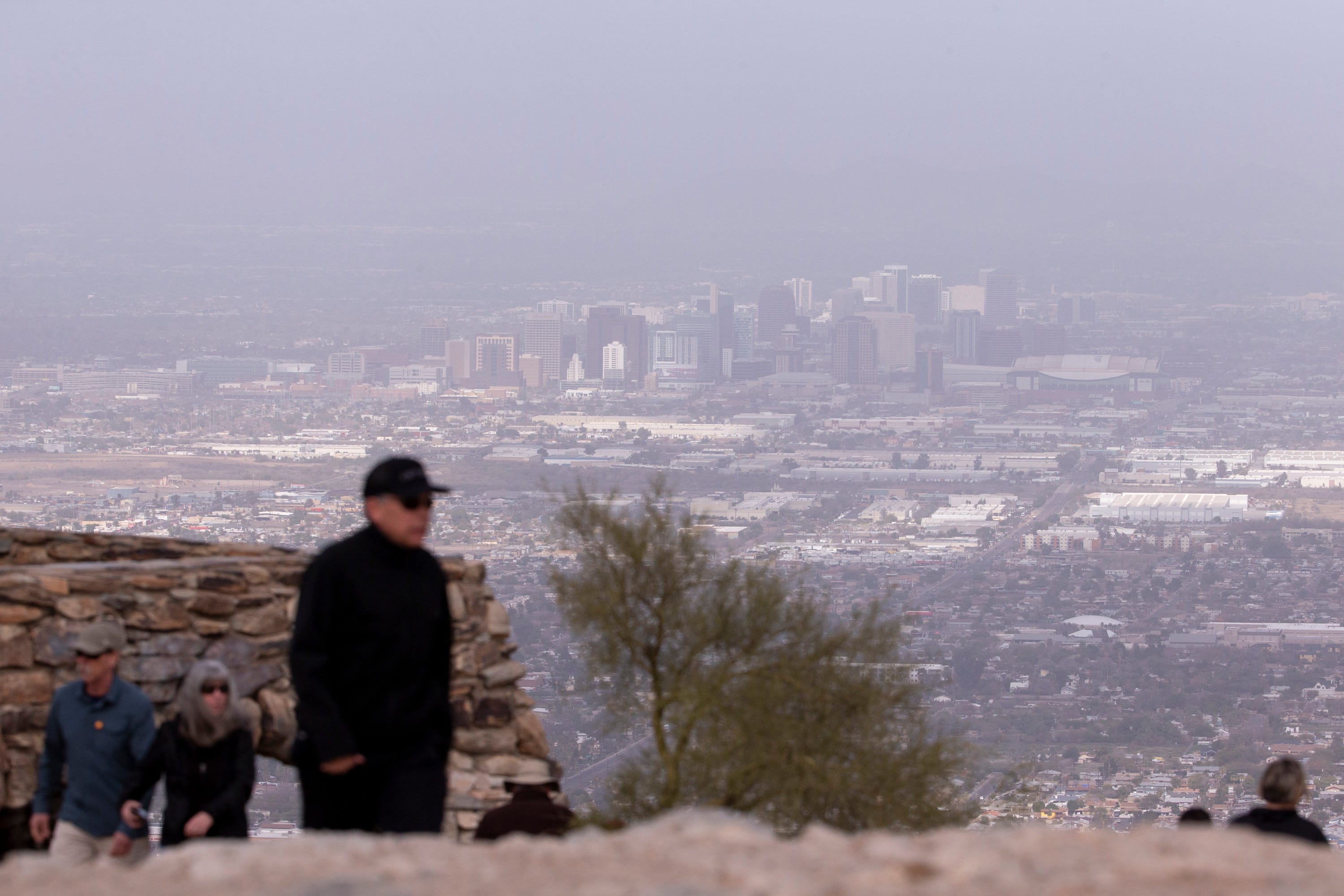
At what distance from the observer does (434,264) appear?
112 metres

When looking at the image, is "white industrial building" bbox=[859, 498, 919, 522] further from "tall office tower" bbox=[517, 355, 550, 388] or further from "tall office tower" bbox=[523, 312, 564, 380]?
"tall office tower" bbox=[523, 312, 564, 380]

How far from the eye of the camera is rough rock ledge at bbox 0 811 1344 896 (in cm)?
361

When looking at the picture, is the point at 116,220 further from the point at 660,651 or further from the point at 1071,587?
the point at 660,651

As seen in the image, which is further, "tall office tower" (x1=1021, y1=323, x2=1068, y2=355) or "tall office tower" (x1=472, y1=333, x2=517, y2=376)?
"tall office tower" (x1=1021, y1=323, x2=1068, y2=355)

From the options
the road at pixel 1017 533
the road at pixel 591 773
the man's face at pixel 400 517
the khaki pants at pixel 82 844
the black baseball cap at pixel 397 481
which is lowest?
the road at pixel 1017 533

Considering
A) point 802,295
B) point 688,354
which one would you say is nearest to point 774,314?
point 802,295

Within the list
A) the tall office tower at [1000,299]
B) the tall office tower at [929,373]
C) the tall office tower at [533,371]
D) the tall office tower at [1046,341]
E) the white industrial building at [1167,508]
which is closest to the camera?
the white industrial building at [1167,508]

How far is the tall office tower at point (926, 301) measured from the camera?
346 ft

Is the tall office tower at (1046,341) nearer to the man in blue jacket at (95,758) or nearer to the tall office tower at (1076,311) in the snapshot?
the tall office tower at (1076,311)

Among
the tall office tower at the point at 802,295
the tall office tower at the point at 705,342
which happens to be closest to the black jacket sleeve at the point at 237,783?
the tall office tower at the point at 705,342

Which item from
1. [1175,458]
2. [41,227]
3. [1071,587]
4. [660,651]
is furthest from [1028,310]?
[660,651]

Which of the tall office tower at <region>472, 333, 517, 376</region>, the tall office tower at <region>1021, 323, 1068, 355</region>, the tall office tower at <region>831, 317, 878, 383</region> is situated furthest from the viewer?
the tall office tower at <region>1021, 323, 1068, 355</region>

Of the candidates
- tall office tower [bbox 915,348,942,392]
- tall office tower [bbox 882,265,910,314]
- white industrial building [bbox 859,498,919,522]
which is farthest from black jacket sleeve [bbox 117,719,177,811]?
tall office tower [bbox 882,265,910,314]

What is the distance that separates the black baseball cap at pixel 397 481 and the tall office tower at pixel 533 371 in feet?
256
